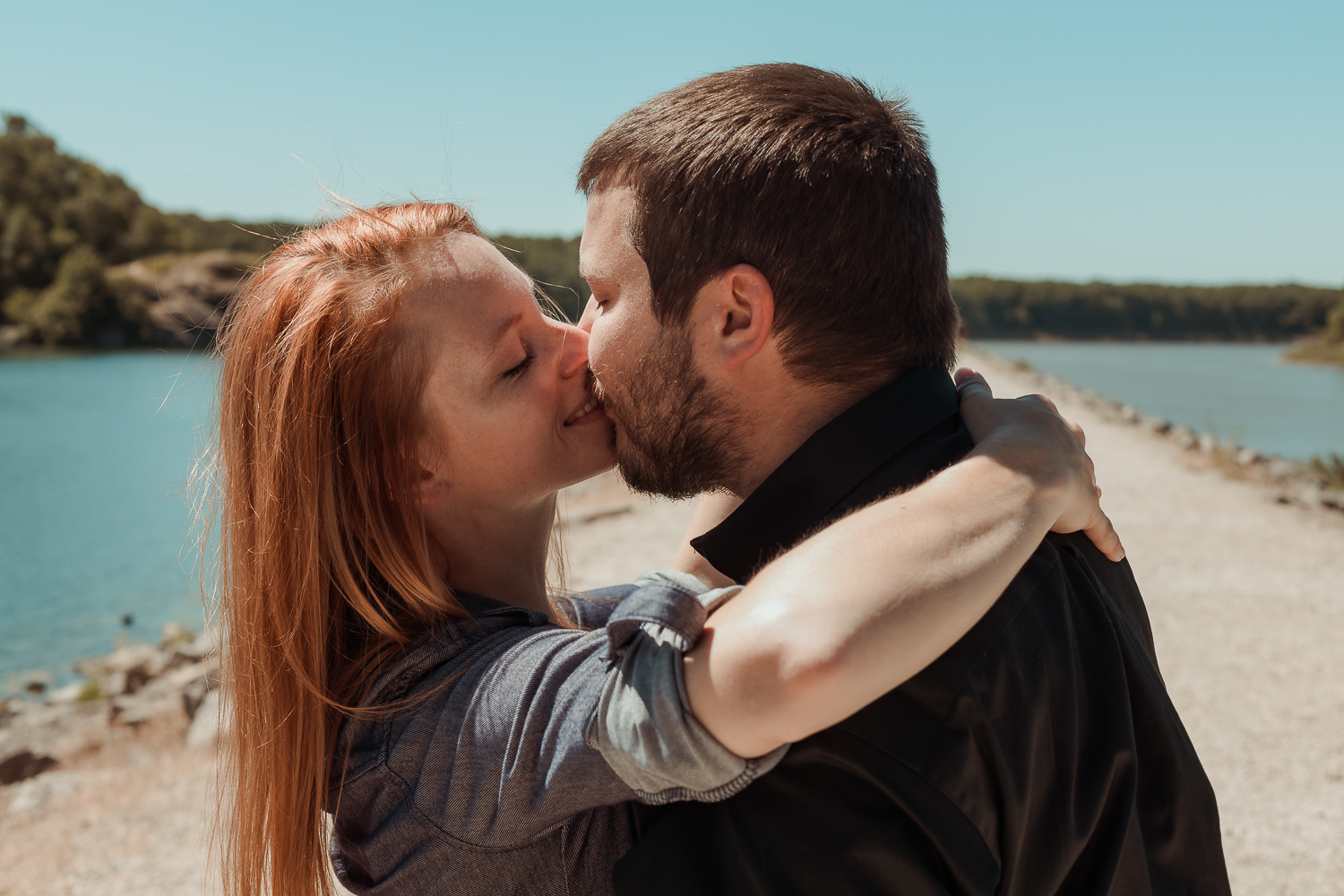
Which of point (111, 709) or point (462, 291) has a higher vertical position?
point (462, 291)

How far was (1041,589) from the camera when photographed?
143 centimetres

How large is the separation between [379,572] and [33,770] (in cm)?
689

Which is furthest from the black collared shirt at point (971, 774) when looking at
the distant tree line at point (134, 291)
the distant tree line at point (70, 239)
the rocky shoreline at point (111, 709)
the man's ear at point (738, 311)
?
the distant tree line at point (70, 239)

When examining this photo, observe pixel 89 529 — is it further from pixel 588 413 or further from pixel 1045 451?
pixel 1045 451

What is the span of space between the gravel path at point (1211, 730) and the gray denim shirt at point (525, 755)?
0.68m

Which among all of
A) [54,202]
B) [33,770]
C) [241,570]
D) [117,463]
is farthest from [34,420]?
[54,202]

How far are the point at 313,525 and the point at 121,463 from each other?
24.4 m

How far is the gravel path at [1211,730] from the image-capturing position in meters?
4.97

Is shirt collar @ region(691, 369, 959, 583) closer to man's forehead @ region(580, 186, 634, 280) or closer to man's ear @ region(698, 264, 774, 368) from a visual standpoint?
man's ear @ region(698, 264, 774, 368)

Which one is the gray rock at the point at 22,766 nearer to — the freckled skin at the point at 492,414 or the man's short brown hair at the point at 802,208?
the freckled skin at the point at 492,414

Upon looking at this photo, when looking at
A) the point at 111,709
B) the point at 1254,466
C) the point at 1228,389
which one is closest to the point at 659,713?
the point at 111,709

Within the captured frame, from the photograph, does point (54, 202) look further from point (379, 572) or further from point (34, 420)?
point (379, 572)

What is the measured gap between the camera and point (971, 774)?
1.25m

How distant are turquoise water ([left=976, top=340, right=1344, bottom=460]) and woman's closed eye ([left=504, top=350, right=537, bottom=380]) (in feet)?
58.2
